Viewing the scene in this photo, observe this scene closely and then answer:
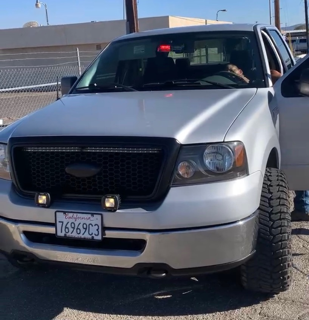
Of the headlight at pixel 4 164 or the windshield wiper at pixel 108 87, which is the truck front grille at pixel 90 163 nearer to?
the headlight at pixel 4 164

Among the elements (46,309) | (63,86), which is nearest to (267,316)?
(46,309)

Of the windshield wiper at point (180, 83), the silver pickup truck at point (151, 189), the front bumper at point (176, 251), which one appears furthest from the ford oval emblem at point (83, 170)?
the windshield wiper at point (180, 83)

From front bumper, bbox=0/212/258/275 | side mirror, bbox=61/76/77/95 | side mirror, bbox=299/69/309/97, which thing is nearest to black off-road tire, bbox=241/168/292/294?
front bumper, bbox=0/212/258/275

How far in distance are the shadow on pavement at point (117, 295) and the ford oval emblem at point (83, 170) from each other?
40.2 inches

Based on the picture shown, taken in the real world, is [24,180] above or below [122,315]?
above

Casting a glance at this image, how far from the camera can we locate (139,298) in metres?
3.82

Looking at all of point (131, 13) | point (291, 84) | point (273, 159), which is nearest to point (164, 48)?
point (291, 84)

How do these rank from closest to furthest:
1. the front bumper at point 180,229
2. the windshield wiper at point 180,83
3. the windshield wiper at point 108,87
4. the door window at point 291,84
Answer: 1. the front bumper at point 180,229
2. the door window at point 291,84
3. the windshield wiper at point 180,83
4. the windshield wiper at point 108,87

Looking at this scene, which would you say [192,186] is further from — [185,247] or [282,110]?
[282,110]

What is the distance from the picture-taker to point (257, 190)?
10.7 ft

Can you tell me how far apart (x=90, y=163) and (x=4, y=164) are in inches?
25.7

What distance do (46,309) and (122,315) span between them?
0.55 meters

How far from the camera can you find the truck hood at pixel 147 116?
127 inches

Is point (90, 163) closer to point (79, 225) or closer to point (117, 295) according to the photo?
point (79, 225)
